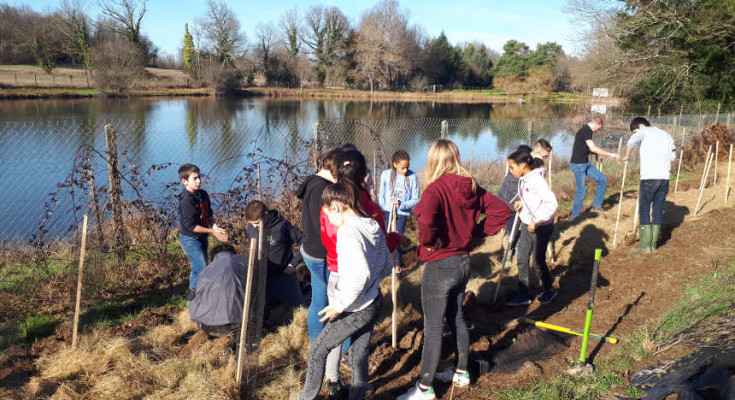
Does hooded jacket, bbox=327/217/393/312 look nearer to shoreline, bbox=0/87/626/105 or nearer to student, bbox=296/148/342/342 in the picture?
student, bbox=296/148/342/342

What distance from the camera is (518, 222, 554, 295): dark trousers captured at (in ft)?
15.3

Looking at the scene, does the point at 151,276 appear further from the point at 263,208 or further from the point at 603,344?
the point at 603,344

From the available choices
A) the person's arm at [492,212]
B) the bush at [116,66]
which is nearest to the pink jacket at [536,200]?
the person's arm at [492,212]

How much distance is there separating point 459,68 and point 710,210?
6125cm

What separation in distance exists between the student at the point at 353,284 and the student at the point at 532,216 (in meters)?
2.07

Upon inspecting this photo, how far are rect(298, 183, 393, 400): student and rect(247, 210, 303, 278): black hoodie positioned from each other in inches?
62.1

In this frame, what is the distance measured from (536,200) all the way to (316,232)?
88.6 inches

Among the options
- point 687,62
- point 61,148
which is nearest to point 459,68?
point 687,62

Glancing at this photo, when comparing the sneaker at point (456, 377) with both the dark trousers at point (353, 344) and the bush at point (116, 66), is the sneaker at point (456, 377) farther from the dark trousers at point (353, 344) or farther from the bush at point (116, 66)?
the bush at point (116, 66)

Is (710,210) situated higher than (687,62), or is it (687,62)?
(687,62)

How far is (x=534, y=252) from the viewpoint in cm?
479

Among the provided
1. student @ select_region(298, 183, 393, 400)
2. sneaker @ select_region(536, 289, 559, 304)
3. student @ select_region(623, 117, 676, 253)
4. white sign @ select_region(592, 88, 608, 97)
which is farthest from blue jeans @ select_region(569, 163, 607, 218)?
white sign @ select_region(592, 88, 608, 97)

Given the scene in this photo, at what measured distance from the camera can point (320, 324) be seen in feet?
11.5

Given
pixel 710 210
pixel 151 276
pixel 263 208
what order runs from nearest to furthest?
pixel 263 208 → pixel 151 276 → pixel 710 210
